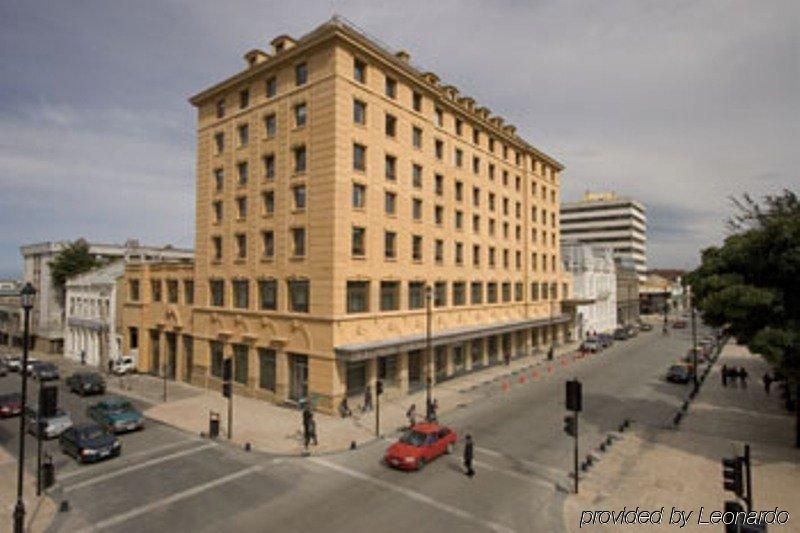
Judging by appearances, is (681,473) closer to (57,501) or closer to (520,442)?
(520,442)

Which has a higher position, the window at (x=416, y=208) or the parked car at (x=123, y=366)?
the window at (x=416, y=208)

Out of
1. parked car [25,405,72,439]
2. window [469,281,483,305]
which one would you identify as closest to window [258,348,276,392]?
parked car [25,405,72,439]

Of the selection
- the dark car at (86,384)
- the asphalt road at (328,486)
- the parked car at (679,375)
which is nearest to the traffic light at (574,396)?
the asphalt road at (328,486)

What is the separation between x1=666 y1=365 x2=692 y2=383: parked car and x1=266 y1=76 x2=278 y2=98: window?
124ft

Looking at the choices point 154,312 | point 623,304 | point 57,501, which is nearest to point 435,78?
point 154,312

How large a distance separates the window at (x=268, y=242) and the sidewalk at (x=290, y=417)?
10.1m

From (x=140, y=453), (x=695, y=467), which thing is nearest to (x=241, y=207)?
(x=140, y=453)

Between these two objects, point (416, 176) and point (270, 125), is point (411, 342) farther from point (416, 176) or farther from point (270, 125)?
point (270, 125)

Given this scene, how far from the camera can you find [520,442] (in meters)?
23.6

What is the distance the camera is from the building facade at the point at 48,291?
2330 inches

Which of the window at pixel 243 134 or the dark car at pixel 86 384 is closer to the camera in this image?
the dark car at pixel 86 384

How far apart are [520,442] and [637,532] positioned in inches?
349

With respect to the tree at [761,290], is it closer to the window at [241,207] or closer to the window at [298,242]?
the window at [298,242]

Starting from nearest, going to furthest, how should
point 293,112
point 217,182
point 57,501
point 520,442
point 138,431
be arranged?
point 57,501, point 520,442, point 138,431, point 293,112, point 217,182
